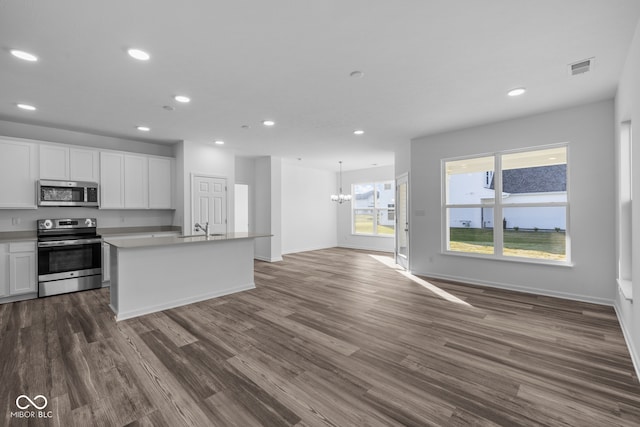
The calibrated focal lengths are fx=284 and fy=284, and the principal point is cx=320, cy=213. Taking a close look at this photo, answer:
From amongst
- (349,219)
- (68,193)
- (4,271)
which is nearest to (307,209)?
(349,219)

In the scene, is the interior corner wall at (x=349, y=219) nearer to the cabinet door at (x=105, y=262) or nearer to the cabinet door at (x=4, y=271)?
the cabinet door at (x=105, y=262)

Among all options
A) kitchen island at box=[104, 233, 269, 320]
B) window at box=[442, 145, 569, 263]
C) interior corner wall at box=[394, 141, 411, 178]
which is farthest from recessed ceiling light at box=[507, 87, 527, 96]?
kitchen island at box=[104, 233, 269, 320]

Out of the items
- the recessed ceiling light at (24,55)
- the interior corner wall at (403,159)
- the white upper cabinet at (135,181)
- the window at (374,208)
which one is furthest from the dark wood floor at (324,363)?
the window at (374,208)

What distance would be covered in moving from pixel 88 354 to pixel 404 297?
377cm

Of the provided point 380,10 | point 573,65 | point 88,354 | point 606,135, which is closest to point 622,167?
point 606,135

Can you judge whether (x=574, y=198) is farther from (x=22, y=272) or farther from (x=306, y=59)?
(x=22, y=272)

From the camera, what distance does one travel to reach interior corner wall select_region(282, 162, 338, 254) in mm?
8492

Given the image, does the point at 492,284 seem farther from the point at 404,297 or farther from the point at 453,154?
A: the point at 453,154

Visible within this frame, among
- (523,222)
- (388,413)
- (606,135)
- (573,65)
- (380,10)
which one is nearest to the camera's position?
(388,413)

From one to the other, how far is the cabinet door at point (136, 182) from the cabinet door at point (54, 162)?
0.85 meters

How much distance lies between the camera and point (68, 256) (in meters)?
4.50

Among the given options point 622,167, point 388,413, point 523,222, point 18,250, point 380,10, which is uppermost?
point 380,10

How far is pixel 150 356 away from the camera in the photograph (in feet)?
8.41

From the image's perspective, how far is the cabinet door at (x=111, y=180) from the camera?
509 cm
